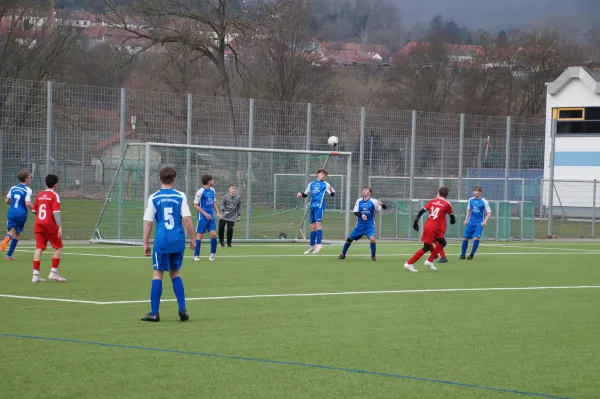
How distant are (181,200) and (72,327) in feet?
6.23

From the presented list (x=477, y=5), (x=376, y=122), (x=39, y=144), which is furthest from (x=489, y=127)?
(x=477, y=5)

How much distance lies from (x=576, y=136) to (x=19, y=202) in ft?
124

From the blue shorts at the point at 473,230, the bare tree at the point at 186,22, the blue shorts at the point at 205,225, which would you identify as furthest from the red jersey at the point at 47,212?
the bare tree at the point at 186,22

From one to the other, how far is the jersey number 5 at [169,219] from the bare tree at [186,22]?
26.0 metres

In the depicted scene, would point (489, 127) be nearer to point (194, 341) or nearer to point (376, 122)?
point (376, 122)

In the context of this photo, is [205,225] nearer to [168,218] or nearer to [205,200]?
[205,200]

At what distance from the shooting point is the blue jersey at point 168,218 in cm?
1070

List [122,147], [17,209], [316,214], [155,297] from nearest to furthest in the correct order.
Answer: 1. [155,297]
2. [17,209]
3. [316,214]
4. [122,147]

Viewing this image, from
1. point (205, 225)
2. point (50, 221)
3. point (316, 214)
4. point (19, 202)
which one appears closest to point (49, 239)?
point (50, 221)

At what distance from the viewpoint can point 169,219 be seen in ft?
35.3

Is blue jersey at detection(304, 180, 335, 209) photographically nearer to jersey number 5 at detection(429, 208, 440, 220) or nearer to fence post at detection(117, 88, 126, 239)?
jersey number 5 at detection(429, 208, 440, 220)

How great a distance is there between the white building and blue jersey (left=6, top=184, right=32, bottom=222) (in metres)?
28.3

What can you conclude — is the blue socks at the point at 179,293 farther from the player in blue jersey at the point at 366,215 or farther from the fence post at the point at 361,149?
the fence post at the point at 361,149

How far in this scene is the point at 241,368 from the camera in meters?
8.02
